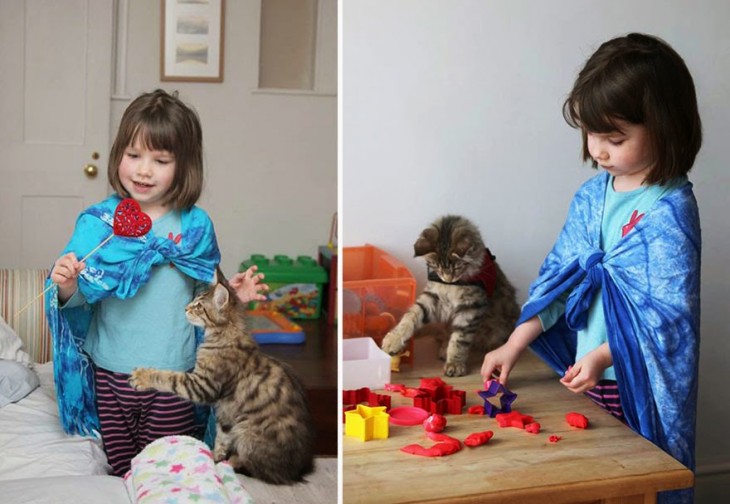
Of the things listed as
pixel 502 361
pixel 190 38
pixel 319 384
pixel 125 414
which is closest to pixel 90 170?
pixel 190 38

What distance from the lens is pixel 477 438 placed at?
5.31ft

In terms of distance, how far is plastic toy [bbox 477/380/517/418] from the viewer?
68.5 inches

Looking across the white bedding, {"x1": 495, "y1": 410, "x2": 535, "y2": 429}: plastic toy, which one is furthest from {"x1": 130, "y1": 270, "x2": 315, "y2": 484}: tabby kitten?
{"x1": 495, "y1": 410, "x2": 535, "y2": 429}: plastic toy

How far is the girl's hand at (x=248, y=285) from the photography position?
5.05ft

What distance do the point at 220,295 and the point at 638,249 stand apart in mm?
734

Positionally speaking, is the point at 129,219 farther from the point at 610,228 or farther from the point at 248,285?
the point at 610,228

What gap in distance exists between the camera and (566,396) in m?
1.84

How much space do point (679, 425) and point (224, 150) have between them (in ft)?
3.11

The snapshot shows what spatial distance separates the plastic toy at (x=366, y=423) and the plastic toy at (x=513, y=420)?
0.21m

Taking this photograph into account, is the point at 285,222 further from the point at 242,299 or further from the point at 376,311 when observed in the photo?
the point at 376,311

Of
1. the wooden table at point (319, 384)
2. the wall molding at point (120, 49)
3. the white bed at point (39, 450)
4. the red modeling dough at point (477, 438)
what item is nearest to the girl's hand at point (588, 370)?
the red modeling dough at point (477, 438)

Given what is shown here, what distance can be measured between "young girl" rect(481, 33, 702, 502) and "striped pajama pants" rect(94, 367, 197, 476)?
2.39 ft

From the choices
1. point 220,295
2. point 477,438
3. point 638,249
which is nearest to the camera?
point 220,295

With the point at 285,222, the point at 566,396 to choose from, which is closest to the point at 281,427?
the point at 285,222
